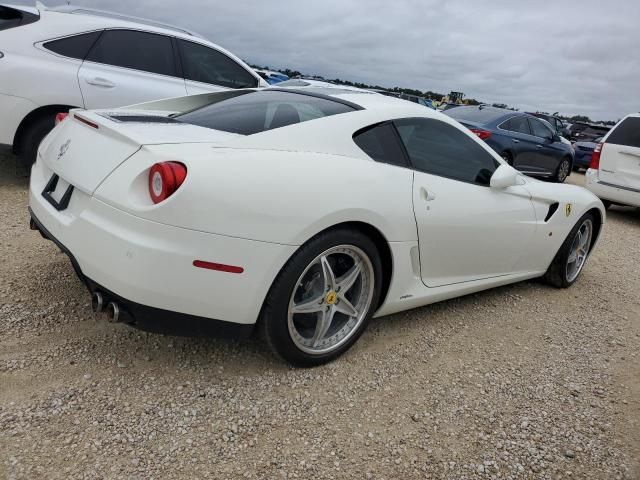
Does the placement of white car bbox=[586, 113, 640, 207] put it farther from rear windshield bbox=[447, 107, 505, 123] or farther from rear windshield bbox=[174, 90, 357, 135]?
rear windshield bbox=[174, 90, 357, 135]

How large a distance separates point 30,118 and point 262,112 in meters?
3.02

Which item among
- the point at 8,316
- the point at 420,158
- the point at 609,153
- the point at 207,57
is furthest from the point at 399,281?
the point at 609,153

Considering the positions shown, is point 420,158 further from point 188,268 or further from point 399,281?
point 188,268

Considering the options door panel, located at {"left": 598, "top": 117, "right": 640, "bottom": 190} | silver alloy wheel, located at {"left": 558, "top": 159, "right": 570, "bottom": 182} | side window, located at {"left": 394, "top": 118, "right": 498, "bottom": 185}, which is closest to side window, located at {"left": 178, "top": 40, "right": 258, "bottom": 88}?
side window, located at {"left": 394, "top": 118, "right": 498, "bottom": 185}

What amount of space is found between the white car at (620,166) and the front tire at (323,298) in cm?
672

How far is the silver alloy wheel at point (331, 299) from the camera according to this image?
2471mm

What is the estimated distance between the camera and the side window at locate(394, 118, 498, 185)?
2938mm

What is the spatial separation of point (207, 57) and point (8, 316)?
156 inches

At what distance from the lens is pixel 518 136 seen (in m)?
9.62

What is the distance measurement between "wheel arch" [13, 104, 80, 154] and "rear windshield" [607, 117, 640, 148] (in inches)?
299

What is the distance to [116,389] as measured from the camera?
227 centimetres

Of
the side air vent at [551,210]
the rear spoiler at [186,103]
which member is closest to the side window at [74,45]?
the rear spoiler at [186,103]

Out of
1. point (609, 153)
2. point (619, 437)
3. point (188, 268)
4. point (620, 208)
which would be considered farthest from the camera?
point (620, 208)

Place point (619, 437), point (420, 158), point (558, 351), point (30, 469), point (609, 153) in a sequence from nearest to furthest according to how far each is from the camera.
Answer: point (30, 469) < point (619, 437) < point (420, 158) < point (558, 351) < point (609, 153)
